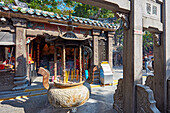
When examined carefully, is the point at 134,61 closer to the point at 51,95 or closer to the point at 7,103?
the point at 51,95

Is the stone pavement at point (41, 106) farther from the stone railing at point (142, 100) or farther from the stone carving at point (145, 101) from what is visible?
the stone carving at point (145, 101)

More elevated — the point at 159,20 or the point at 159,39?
the point at 159,20

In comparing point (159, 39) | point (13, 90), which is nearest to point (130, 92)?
point (159, 39)

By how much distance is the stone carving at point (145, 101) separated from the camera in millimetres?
2145

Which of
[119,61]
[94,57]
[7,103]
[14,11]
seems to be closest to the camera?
[7,103]

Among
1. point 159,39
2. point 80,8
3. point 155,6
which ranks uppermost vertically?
point 80,8

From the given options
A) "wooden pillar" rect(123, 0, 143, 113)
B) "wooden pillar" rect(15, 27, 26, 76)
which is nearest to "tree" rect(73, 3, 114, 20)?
"wooden pillar" rect(15, 27, 26, 76)

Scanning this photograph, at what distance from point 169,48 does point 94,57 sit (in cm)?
414

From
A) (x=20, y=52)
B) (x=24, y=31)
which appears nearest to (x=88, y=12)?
(x=24, y=31)

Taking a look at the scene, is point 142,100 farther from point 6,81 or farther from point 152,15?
point 6,81

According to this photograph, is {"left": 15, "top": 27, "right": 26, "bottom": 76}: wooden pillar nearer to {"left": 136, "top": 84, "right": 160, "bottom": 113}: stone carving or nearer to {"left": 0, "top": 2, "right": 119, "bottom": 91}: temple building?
{"left": 0, "top": 2, "right": 119, "bottom": 91}: temple building

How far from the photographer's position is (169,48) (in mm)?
3236

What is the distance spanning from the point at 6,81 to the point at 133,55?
6239 millimetres

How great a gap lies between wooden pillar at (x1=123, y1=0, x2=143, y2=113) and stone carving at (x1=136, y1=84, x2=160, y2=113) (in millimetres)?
134
